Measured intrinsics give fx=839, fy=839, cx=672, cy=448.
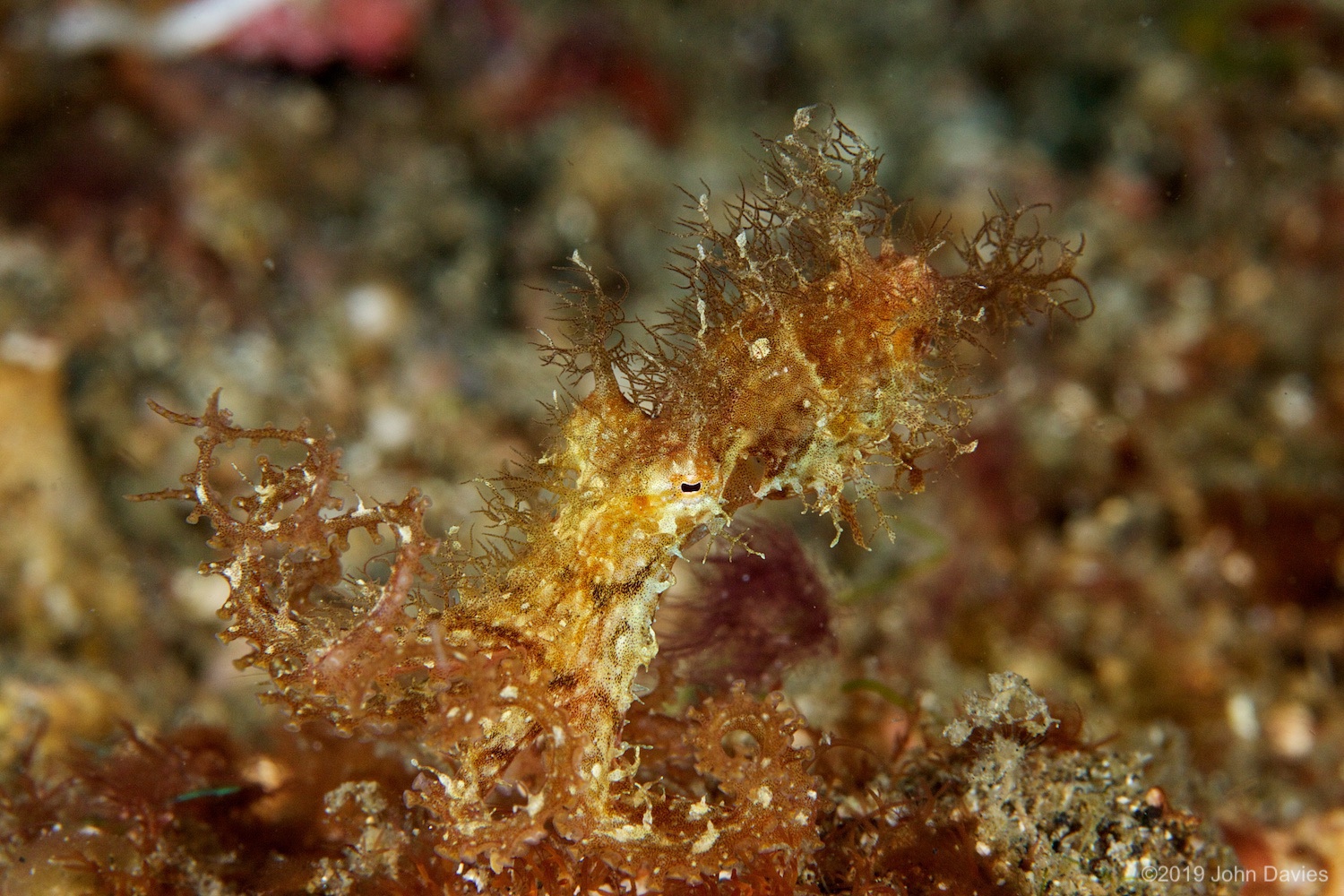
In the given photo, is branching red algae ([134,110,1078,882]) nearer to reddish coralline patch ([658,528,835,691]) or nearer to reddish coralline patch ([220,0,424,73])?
reddish coralline patch ([658,528,835,691])

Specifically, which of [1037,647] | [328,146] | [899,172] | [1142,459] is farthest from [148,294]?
[1142,459]

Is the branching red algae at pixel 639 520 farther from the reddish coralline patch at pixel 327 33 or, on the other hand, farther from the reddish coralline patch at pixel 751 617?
the reddish coralline patch at pixel 327 33

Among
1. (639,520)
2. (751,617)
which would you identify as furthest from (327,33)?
(639,520)

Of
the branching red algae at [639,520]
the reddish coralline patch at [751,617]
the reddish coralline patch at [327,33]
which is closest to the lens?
the branching red algae at [639,520]

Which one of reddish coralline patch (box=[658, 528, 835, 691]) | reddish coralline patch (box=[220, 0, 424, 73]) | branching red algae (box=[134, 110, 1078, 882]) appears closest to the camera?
branching red algae (box=[134, 110, 1078, 882])

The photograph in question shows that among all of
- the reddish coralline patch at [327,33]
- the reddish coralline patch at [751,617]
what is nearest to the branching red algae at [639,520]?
the reddish coralline patch at [751,617]

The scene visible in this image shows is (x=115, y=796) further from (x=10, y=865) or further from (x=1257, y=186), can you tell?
(x=1257, y=186)

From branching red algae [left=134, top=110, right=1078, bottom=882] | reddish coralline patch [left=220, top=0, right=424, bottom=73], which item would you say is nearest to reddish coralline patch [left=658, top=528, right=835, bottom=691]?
branching red algae [left=134, top=110, right=1078, bottom=882]

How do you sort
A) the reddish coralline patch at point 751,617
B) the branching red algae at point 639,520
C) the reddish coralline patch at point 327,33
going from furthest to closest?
the reddish coralline patch at point 327,33, the reddish coralline patch at point 751,617, the branching red algae at point 639,520
